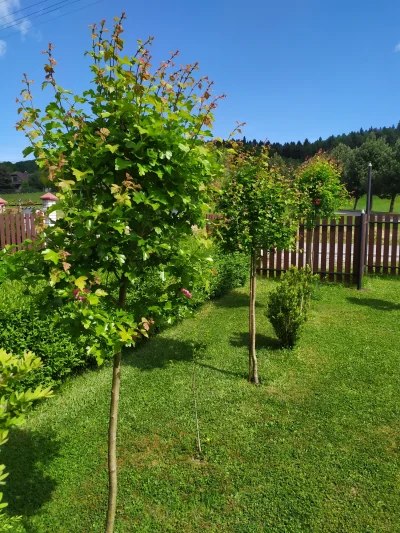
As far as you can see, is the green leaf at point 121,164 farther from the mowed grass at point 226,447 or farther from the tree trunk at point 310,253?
the tree trunk at point 310,253

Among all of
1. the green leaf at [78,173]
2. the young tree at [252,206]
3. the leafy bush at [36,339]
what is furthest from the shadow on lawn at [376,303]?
the green leaf at [78,173]

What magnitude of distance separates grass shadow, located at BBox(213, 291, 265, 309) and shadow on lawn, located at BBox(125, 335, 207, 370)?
219cm

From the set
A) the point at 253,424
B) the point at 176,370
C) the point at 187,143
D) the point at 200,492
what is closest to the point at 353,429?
the point at 253,424

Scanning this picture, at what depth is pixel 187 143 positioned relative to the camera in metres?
2.08

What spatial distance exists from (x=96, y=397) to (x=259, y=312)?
156 inches

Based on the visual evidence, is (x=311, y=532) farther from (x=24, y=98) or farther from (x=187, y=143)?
(x=24, y=98)

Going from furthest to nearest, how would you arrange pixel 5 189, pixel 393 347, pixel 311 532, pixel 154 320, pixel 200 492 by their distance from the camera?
1. pixel 5 189
2. pixel 393 347
3. pixel 200 492
4. pixel 311 532
5. pixel 154 320

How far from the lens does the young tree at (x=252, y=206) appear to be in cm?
489

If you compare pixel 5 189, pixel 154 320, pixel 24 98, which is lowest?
pixel 154 320

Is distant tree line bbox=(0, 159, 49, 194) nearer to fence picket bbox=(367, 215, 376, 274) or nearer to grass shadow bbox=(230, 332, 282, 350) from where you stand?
fence picket bbox=(367, 215, 376, 274)

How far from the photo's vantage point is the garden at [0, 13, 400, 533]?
6.52 feet

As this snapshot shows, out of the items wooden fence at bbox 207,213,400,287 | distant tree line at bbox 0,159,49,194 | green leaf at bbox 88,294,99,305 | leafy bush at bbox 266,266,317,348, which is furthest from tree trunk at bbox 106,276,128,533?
distant tree line at bbox 0,159,49,194

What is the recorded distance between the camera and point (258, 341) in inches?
238

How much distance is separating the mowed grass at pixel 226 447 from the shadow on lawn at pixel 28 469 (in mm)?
11
